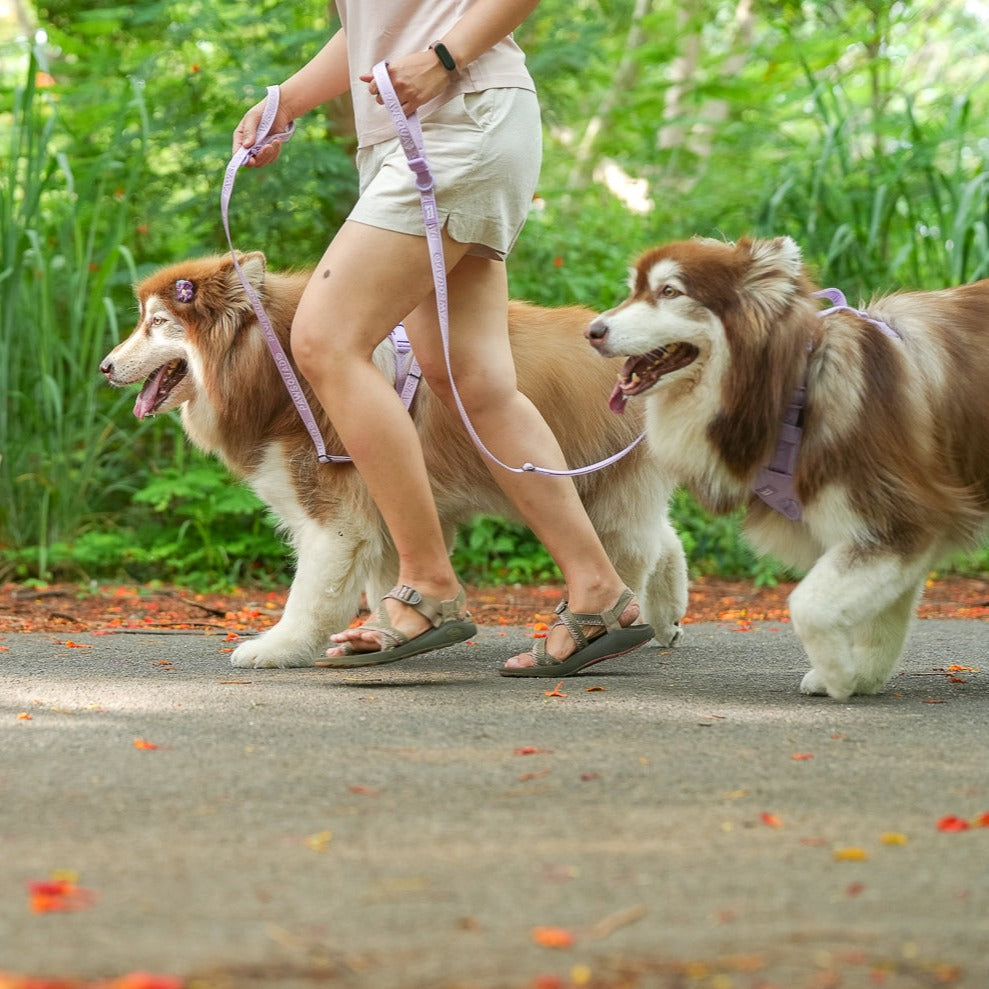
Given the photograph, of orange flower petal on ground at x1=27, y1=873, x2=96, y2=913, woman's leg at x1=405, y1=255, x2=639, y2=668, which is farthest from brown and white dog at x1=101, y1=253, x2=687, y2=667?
orange flower petal on ground at x1=27, y1=873, x2=96, y2=913

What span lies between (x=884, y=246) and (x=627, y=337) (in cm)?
449

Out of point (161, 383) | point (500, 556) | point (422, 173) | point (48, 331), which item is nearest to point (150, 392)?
point (161, 383)

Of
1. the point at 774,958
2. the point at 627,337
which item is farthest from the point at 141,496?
the point at 774,958

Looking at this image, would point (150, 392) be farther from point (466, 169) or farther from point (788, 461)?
point (788, 461)

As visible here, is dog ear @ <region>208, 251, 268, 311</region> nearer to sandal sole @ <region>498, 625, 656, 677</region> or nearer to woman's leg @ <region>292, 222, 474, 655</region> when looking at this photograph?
woman's leg @ <region>292, 222, 474, 655</region>

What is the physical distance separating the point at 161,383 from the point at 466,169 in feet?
5.17

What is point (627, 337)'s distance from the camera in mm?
3412

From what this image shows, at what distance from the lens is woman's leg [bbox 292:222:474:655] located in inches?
139

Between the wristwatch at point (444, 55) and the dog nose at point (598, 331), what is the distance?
73 cm

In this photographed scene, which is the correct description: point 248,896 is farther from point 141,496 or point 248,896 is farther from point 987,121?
point 987,121

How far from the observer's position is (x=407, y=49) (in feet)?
11.8

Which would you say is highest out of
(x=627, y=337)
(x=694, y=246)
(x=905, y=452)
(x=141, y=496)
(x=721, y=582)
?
(x=694, y=246)

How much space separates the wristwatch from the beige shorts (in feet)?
0.37

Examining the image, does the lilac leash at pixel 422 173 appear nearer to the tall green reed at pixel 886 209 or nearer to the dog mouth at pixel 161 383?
the dog mouth at pixel 161 383
